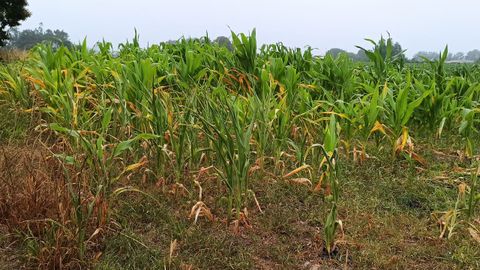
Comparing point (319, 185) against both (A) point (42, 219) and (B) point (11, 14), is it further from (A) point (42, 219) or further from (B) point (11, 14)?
(B) point (11, 14)

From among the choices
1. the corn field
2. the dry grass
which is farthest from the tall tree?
the dry grass

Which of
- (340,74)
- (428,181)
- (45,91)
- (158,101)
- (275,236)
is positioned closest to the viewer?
(275,236)

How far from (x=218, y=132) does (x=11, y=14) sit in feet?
54.9

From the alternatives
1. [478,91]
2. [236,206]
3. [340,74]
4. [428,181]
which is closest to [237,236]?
[236,206]

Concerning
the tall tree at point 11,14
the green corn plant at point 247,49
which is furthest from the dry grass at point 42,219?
the tall tree at point 11,14

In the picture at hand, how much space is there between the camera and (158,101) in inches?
102

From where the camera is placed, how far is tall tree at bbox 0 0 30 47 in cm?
1608

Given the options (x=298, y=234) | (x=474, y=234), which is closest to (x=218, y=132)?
(x=298, y=234)

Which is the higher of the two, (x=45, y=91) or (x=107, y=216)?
(x=45, y=91)

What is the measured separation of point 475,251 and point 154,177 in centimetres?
169

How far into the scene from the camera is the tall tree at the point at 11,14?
16.1 metres

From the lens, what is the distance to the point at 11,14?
53.4ft

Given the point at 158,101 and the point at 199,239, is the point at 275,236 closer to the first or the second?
the point at 199,239

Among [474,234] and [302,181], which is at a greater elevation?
[302,181]
